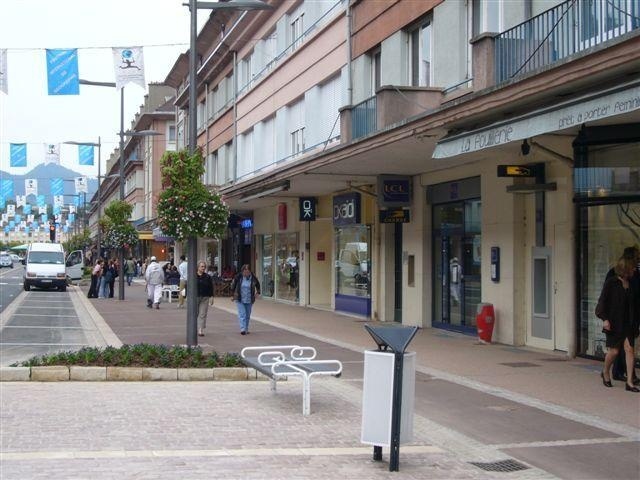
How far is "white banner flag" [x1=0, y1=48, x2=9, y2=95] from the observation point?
744 inches

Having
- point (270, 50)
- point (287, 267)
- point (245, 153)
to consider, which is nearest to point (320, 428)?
point (287, 267)

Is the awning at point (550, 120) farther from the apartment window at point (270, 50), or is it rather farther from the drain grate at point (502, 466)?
the apartment window at point (270, 50)

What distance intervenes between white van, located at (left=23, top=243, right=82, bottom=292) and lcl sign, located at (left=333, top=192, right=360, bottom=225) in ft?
70.4

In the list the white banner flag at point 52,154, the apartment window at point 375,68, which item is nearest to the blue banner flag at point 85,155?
the white banner flag at point 52,154

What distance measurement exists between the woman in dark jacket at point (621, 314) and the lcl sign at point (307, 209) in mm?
16494

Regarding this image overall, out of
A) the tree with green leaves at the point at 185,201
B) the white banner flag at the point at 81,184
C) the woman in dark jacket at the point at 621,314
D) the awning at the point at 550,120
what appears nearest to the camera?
the awning at the point at 550,120

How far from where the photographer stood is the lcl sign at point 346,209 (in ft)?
74.8

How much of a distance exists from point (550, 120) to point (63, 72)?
40.8ft

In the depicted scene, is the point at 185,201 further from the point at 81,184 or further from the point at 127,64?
the point at 81,184

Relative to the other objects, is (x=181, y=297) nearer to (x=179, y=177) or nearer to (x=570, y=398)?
(x=179, y=177)

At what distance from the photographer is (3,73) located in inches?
744

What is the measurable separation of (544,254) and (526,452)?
25.6 ft

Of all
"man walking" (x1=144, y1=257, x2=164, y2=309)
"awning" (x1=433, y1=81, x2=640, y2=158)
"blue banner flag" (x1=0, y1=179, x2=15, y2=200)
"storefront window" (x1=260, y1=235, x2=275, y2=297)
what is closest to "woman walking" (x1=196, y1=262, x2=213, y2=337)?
"awning" (x1=433, y1=81, x2=640, y2=158)

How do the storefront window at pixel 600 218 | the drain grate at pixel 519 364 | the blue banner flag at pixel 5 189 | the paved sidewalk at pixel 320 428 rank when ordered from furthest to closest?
the blue banner flag at pixel 5 189 < the drain grate at pixel 519 364 < the storefront window at pixel 600 218 < the paved sidewalk at pixel 320 428
